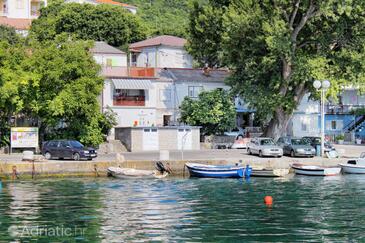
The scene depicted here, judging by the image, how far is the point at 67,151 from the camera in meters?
53.0

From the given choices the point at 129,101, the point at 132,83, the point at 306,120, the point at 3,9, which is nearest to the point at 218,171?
the point at 129,101

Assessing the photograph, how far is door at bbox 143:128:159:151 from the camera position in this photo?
209ft

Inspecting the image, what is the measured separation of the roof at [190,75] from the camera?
257 feet

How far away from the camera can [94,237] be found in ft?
86.0

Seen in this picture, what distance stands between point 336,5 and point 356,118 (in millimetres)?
26830

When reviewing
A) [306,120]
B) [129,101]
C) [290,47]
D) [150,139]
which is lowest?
[150,139]

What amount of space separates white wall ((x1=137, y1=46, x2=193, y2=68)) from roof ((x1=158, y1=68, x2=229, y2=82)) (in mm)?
15611

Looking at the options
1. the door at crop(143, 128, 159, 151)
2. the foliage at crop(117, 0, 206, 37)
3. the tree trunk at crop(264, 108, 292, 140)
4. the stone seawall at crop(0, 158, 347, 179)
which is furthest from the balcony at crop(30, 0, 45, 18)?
the stone seawall at crop(0, 158, 347, 179)

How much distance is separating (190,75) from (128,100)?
30.9 feet

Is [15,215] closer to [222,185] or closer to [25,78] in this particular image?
[222,185]

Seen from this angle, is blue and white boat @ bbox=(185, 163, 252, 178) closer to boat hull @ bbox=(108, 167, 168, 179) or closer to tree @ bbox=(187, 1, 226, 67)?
boat hull @ bbox=(108, 167, 168, 179)

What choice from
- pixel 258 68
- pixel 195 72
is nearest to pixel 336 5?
pixel 258 68

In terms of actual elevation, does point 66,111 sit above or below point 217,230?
above

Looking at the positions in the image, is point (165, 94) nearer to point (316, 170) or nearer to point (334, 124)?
point (334, 124)
